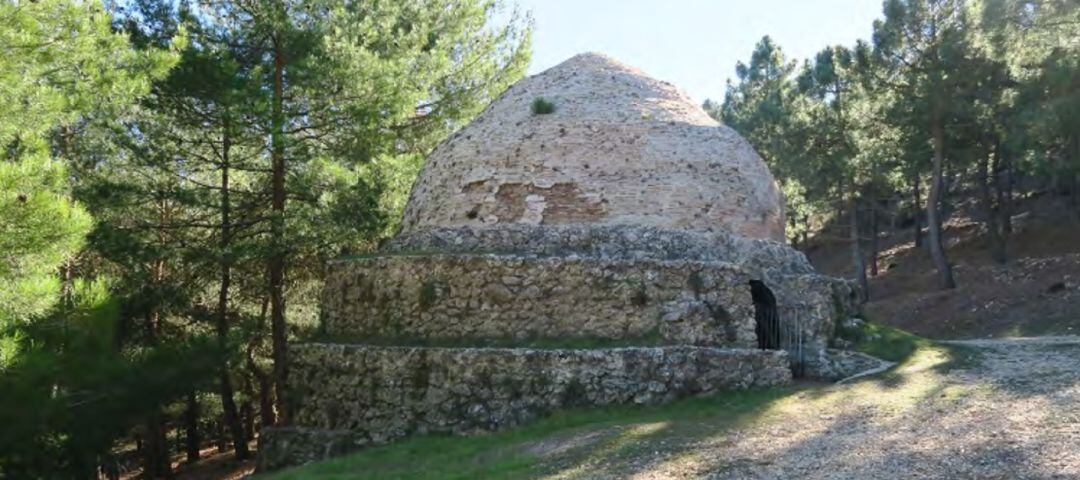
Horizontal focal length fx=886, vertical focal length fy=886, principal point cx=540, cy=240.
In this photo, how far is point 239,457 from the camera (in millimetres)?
18734

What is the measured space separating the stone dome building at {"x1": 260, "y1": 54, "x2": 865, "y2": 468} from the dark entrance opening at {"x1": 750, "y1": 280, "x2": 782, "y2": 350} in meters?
0.04

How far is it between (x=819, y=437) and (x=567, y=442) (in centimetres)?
274

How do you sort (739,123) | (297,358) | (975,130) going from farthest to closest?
(739,123), (975,130), (297,358)

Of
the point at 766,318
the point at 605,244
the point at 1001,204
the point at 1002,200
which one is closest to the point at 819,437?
the point at 766,318

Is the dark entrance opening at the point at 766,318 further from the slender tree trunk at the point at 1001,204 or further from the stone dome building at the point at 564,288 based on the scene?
the slender tree trunk at the point at 1001,204

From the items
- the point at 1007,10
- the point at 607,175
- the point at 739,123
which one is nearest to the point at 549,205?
the point at 607,175

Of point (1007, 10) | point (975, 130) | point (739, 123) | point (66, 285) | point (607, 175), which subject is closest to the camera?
point (66, 285)

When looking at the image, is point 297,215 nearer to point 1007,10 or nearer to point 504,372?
point 504,372

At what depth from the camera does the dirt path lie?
7449 millimetres

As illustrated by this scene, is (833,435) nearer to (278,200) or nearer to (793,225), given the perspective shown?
(278,200)

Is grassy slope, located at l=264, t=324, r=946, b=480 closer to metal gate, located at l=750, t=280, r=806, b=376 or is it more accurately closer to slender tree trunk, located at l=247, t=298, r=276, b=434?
metal gate, located at l=750, t=280, r=806, b=376

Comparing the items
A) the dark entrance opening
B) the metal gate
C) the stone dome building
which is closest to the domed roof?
the stone dome building

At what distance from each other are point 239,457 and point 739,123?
2556 cm

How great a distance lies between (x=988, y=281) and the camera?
25.5 m
